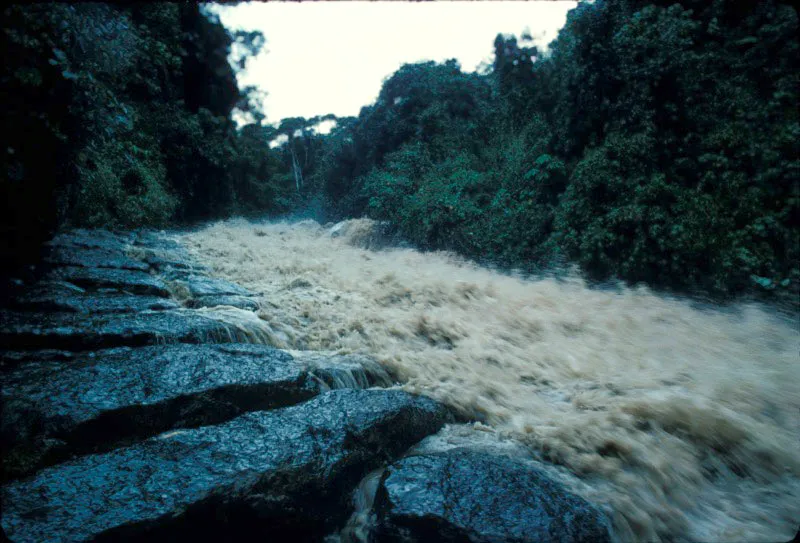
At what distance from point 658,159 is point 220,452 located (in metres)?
8.52

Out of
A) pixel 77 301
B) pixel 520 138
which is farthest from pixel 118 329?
pixel 520 138

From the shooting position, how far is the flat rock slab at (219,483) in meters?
1.78

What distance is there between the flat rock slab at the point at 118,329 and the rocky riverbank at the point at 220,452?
0.05 ft

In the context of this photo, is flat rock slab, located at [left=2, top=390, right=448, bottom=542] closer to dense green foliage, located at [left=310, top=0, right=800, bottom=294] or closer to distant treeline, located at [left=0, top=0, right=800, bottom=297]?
distant treeline, located at [left=0, top=0, right=800, bottom=297]

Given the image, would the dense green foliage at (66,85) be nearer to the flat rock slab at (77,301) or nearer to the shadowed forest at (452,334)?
the shadowed forest at (452,334)

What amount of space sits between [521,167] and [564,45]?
354cm

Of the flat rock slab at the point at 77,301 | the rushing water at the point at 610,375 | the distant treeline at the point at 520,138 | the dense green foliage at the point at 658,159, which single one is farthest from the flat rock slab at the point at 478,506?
the dense green foliage at the point at 658,159

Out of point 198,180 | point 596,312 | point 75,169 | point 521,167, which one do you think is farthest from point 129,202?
point 596,312

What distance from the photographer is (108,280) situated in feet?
16.1

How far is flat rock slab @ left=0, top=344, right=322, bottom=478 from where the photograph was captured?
2.21 meters

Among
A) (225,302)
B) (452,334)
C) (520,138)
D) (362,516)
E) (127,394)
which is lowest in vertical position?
(452,334)

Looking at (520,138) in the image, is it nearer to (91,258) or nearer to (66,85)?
(91,258)

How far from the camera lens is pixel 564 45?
11.5 m

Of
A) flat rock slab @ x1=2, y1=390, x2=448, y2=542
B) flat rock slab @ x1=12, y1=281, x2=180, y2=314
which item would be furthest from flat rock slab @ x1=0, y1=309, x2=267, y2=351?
flat rock slab @ x1=2, y1=390, x2=448, y2=542
